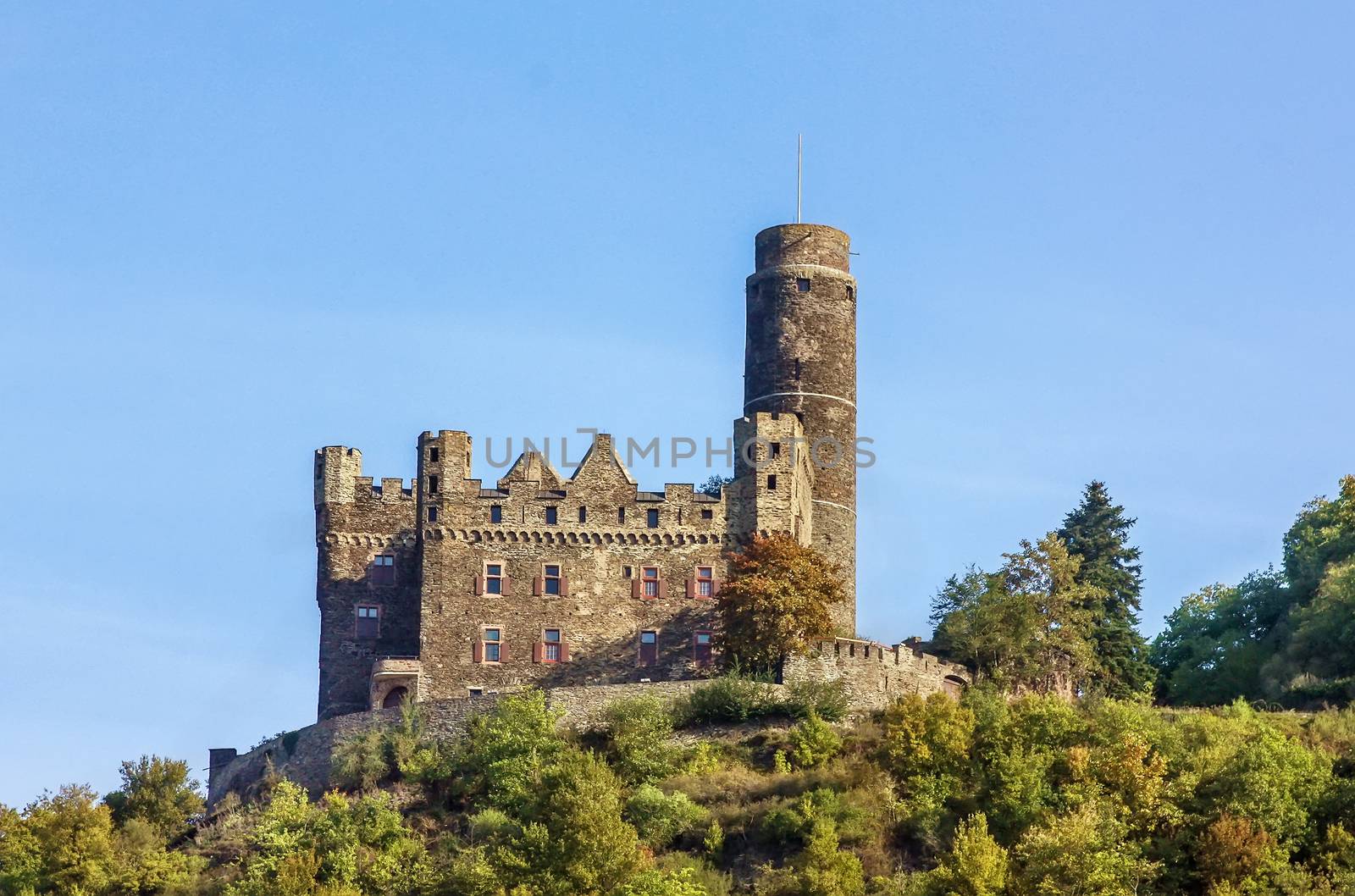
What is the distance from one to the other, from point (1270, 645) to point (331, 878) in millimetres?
32923

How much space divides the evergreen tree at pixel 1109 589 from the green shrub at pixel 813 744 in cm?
979

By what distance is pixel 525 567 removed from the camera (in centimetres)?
7981

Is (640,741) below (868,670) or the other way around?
below

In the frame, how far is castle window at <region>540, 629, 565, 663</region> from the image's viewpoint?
3115 inches

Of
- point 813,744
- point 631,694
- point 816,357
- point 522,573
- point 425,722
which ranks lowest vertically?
point 813,744

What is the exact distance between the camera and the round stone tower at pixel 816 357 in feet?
275

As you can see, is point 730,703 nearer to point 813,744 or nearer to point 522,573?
point 813,744

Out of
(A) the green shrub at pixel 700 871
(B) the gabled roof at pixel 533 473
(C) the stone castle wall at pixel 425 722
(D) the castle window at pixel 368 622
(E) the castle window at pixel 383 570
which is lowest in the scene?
(A) the green shrub at pixel 700 871

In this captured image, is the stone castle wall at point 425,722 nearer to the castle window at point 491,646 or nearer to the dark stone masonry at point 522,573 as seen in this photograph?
the dark stone masonry at point 522,573

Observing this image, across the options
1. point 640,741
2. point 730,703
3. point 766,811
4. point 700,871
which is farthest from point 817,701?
point 700,871

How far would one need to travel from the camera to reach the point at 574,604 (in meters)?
79.6

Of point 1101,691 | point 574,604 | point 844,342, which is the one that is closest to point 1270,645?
point 1101,691

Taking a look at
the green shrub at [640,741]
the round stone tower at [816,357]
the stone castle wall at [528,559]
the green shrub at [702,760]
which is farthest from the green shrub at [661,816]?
the round stone tower at [816,357]

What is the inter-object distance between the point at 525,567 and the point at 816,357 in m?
11.4
